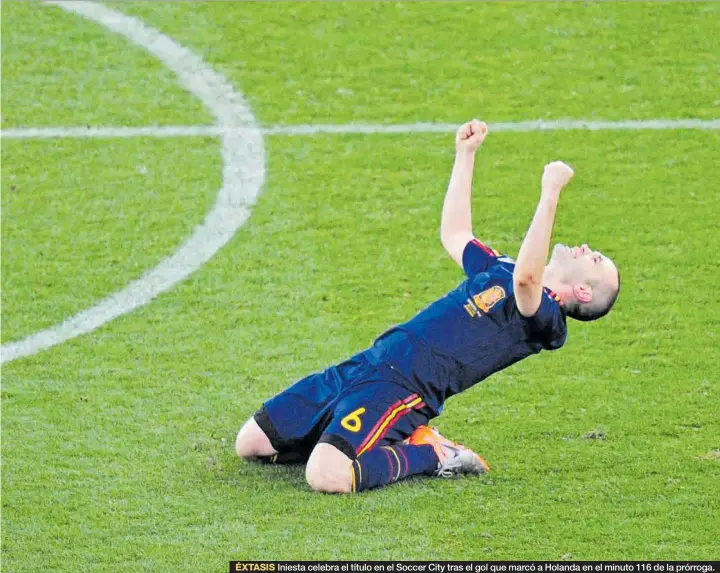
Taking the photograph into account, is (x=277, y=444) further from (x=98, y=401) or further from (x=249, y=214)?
(x=249, y=214)

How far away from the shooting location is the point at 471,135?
5648mm

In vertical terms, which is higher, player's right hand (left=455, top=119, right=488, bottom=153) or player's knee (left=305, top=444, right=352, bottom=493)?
player's right hand (left=455, top=119, right=488, bottom=153)

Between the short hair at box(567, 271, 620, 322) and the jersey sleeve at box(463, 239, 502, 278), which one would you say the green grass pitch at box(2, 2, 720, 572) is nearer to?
the short hair at box(567, 271, 620, 322)

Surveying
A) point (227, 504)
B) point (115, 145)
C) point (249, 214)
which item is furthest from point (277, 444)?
point (115, 145)

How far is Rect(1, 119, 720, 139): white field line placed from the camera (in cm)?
876

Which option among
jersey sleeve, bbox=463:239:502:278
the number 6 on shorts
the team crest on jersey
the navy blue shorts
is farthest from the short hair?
the number 6 on shorts

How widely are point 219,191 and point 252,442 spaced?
2.95m

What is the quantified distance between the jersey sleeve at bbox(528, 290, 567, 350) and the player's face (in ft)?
0.39

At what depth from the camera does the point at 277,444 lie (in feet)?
18.1

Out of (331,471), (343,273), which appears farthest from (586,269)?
(343,273)

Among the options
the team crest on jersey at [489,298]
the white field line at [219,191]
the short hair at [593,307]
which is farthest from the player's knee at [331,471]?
the white field line at [219,191]

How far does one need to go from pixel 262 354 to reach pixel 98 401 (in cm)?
83

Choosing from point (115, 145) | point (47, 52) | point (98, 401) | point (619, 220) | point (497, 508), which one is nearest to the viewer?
point (497, 508)
